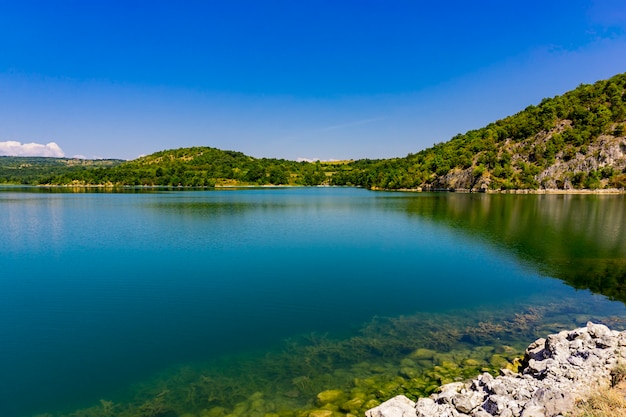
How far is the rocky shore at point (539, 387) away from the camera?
8258mm

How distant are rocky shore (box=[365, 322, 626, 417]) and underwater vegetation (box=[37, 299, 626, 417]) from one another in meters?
1.32

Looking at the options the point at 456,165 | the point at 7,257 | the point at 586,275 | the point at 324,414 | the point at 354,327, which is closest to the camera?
the point at 324,414

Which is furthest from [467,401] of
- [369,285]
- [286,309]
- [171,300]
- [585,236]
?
[585,236]

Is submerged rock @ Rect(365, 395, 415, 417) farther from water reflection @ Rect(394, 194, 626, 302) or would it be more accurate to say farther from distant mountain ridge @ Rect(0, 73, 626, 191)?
distant mountain ridge @ Rect(0, 73, 626, 191)

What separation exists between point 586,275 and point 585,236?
17550 millimetres

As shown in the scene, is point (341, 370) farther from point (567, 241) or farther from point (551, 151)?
point (551, 151)

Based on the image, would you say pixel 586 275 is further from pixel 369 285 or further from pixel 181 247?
pixel 181 247

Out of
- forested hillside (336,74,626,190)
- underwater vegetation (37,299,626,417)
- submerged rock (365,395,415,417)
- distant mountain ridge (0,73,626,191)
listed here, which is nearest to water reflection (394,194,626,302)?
underwater vegetation (37,299,626,417)

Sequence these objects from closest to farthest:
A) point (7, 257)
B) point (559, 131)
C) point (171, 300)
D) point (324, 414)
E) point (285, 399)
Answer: point (324, 414) < point (285, 399) < point (171, 300) < point (7, 257) < point (559, 131)

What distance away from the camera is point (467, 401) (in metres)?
9.16

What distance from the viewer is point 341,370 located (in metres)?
Result: 12.7

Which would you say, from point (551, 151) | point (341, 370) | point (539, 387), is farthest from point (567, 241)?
Result: point (551, 151)

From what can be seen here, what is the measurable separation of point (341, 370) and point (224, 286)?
11.2 m

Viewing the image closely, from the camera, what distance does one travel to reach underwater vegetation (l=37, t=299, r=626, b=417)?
1073cm
